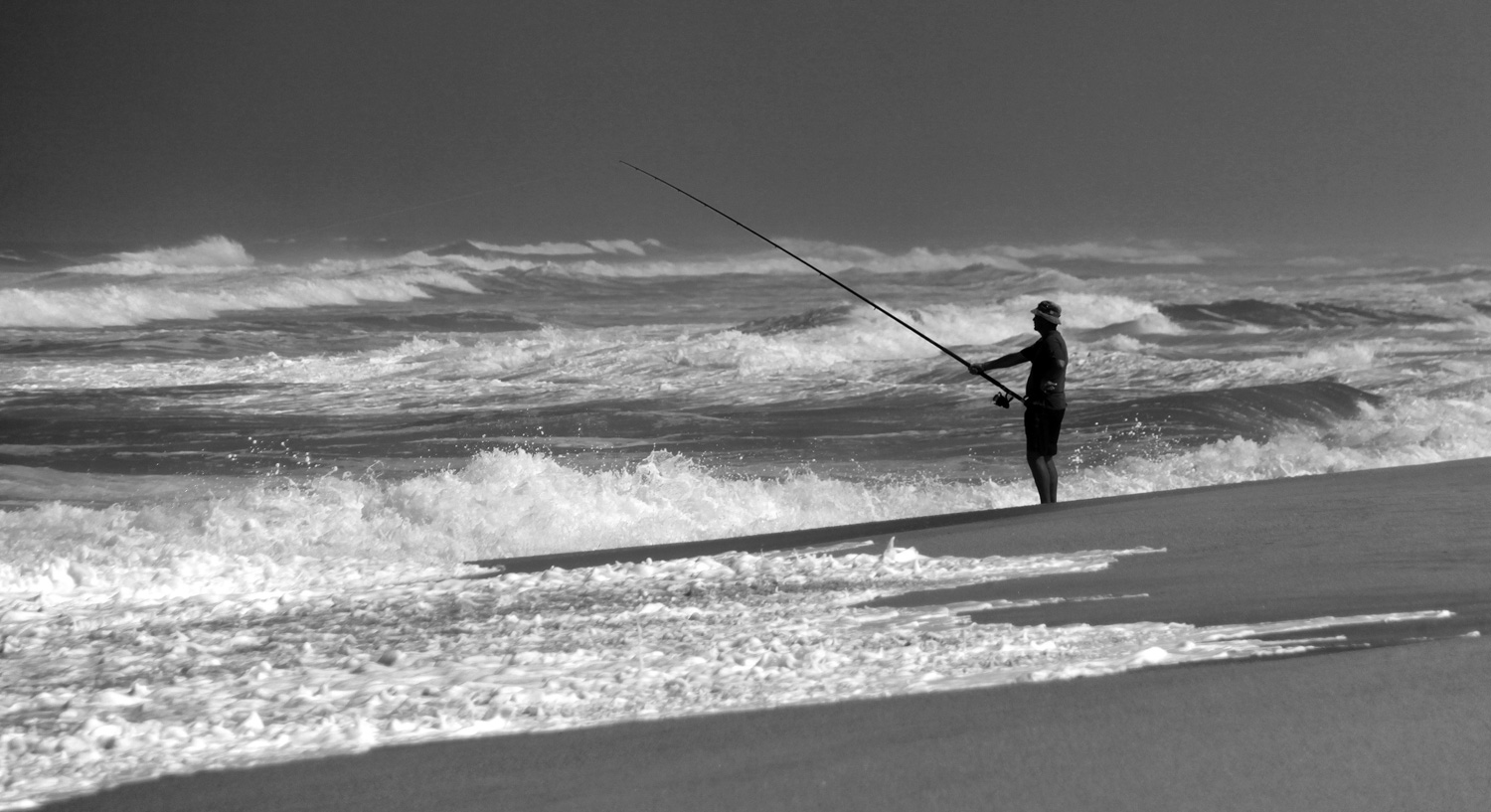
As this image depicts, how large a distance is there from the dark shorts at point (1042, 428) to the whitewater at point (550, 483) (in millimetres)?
1356

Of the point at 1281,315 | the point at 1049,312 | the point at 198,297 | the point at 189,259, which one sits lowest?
the point at 1049,312

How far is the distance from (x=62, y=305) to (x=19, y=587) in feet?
77.6

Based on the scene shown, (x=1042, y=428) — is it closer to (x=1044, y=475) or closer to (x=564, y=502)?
(x=1044, y=475)

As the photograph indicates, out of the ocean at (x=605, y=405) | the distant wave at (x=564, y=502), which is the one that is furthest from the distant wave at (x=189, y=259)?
the distant wave at (x=564, y=502)

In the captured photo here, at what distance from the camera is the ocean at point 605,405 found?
7441 mm

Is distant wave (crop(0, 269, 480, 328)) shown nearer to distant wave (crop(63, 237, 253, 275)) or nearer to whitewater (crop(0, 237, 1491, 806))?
whitewater (crop(0, 237, 1491, 806))

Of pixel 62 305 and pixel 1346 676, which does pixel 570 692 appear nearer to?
Result: pixel 1346 676

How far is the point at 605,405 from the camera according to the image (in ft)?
49.3

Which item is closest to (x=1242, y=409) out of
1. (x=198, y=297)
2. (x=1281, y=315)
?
(x=1281, y=315)

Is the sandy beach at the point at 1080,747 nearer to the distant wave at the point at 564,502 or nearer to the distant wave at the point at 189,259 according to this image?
the distant wave at the point at 564,502

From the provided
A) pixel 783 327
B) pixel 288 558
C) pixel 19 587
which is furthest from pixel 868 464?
pixel 783 327

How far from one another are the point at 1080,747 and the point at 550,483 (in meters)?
5.67

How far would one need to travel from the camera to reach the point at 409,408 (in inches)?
595

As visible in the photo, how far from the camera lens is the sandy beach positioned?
87.7 inches
